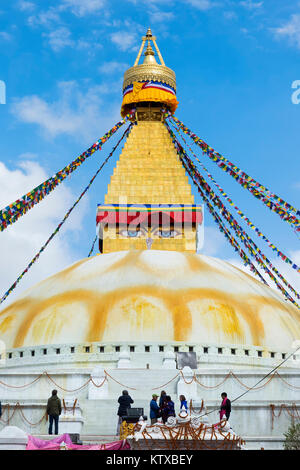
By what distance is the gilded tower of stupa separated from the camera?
22641 millimetres

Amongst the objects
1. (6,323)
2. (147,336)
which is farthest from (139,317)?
(6,323)

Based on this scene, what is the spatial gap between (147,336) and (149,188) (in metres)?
7.65

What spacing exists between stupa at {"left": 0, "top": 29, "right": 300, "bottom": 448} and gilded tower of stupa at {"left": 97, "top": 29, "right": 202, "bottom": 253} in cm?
22

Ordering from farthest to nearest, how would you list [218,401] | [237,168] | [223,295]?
1. [237,168]
2. [223,295]
3. [218,401]

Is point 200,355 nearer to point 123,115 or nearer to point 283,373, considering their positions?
A: point 283,373

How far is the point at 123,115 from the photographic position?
87.6 feet

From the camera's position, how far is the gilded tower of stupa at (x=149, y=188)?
2264 cm

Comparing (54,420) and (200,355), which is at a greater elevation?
(200,355)

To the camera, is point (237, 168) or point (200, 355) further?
point (237, 168)

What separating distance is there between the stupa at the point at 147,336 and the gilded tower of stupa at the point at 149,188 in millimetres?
217

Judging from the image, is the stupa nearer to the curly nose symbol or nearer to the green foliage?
the curly nose symbol

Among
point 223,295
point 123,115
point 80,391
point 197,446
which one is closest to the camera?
point 197,446

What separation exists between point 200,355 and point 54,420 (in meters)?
5.17
